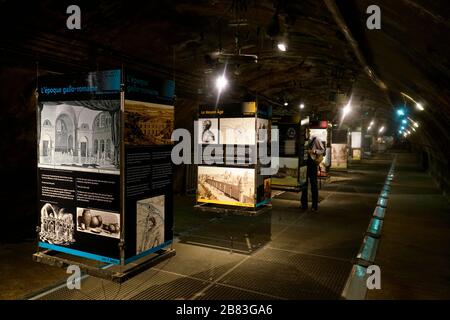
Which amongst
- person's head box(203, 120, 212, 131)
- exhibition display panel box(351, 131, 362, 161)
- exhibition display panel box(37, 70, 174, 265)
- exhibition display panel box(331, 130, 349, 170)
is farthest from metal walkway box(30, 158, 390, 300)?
exhibition display panel box(351, 131, 362, 161)

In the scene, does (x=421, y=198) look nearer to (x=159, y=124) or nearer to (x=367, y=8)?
(x=367, y=8)

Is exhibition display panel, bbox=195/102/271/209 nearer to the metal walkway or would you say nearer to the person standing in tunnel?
the metal walkway

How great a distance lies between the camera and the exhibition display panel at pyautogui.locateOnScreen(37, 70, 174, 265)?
16.2ft

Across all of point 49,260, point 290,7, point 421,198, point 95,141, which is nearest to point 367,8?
point 290,7

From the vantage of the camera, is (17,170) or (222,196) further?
(222,196)

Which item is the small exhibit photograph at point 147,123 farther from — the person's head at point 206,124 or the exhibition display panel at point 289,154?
the exhibition display panel at point 289,154

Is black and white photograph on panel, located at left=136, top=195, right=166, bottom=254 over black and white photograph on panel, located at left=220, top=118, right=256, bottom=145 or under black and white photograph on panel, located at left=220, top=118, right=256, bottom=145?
under

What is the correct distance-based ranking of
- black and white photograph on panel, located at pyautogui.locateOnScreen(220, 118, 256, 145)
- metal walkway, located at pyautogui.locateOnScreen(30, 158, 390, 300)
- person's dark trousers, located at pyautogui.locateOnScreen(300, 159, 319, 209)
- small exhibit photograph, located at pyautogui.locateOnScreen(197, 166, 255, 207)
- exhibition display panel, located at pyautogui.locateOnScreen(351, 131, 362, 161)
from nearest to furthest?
metal walkway, located at pyautogui.locateOnScreen(30, 158, 390, 300), black and white photograph on panel, located at pyautogui.locateOnScreen(220, 118, 256, 145), small exhibit photograph, located at pyautogui.locateOnScreen(197, 166, 255, 207), person's dark trousers, located at pyautogui.locateOnScreen(300, 159, 319, 209), exhibition display panel, located at pyautogui.locateOnScreen(351, 131, 362, 161)


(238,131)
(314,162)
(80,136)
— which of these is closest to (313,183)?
(314,162)

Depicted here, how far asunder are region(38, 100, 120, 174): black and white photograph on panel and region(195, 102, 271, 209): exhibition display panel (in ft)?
13.1

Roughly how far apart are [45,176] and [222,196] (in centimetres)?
437
